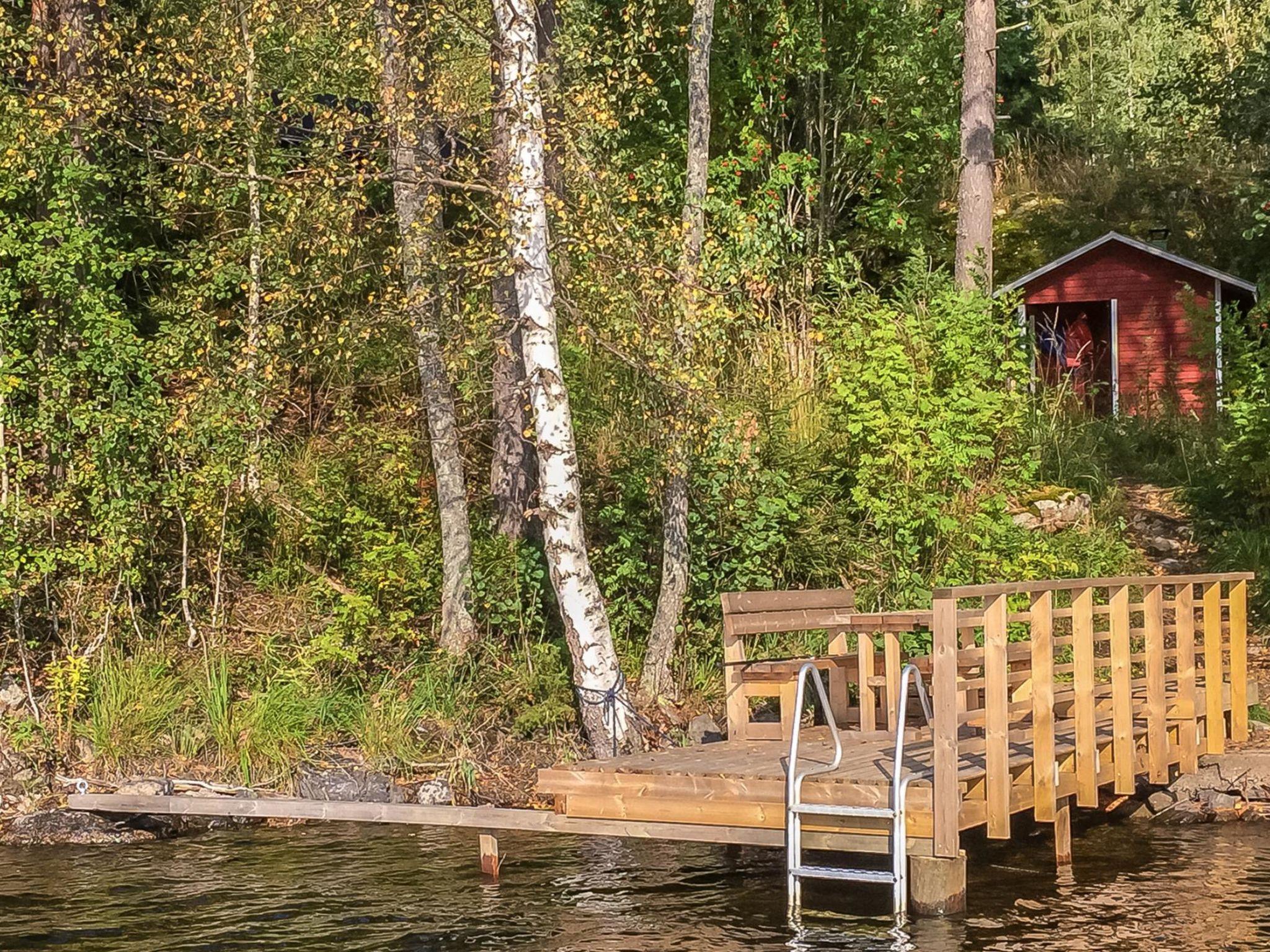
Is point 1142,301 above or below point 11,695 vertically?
above

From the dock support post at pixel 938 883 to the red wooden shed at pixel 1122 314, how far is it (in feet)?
55.3

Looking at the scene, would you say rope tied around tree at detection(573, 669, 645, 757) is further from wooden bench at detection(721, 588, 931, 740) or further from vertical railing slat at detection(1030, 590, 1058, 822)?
vertical railing slat at detection(1030, 590, 1058, 822)

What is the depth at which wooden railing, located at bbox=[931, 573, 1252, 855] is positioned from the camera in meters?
8.50

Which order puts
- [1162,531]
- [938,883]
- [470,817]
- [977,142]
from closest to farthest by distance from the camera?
[938,883]
[470,817]
[1162,531]
[977,142]

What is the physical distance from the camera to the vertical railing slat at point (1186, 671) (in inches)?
450

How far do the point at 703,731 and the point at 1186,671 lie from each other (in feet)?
12.7

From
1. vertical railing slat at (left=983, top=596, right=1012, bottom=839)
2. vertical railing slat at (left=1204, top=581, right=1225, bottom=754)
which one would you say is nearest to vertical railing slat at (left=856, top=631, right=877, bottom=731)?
vertical railing slat at (left=983, top=596, right=1012, bottom=839)

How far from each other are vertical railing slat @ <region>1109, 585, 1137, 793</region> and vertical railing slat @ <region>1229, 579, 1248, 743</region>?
7.79 ft

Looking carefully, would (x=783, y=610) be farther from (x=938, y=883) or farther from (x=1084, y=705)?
(x=938, y=883)

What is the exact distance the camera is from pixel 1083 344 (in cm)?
2609

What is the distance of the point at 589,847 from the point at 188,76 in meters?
7.13

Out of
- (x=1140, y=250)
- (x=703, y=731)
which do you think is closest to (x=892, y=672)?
(x=703, y=731)

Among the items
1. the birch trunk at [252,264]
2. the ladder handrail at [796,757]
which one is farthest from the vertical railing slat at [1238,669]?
the birch trunk at [252,264]

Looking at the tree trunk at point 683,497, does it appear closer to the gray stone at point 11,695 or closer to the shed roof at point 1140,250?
the gray stone at point 11,695
